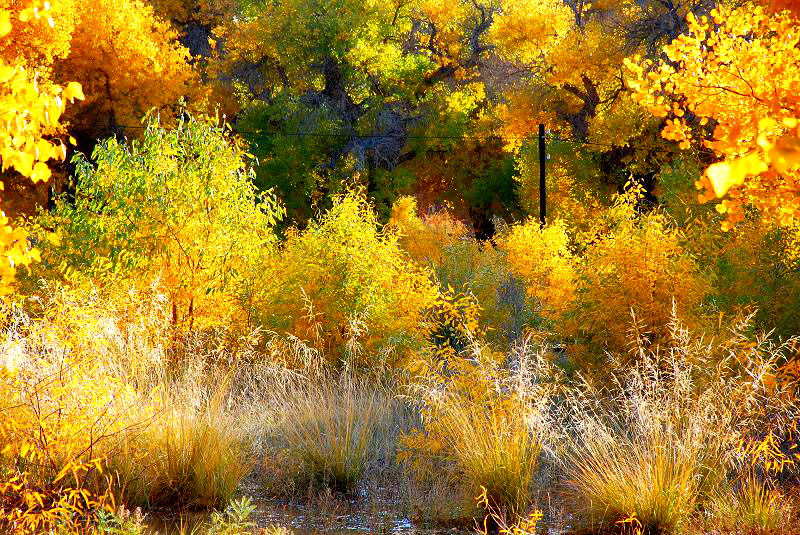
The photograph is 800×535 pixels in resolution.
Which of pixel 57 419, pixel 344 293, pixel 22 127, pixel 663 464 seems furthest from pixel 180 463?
pixel 344 293

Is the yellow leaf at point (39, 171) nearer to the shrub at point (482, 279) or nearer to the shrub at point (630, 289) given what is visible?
the shrub at point (630, 289)

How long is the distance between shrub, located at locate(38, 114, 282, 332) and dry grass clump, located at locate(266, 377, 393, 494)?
2.95 metres

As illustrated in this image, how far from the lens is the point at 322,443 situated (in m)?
6.96

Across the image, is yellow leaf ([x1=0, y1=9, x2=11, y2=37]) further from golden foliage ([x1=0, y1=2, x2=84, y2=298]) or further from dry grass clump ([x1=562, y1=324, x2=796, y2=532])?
dry grass clump ([x1=562, y1=324, x2=796, y2=532])

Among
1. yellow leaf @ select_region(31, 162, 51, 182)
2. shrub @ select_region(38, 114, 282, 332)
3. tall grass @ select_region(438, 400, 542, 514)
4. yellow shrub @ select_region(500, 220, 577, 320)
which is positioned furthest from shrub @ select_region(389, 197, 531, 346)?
yellow leaf @ select_region(31, 162, 51, 182)

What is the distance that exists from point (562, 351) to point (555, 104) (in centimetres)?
1388

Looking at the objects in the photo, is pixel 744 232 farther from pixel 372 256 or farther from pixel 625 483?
pixel 625 483

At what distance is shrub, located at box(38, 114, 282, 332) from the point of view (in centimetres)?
998

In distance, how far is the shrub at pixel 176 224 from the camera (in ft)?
32.7

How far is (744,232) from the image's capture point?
967 centimetres

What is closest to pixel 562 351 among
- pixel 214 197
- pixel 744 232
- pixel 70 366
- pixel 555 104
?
pixel 744 232

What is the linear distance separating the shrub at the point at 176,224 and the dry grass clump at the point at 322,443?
2950 millimetres

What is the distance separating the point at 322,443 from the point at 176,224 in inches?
151

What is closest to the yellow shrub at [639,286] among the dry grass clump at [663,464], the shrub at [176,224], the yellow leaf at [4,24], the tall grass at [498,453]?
the dry grass clump at [663,464]
